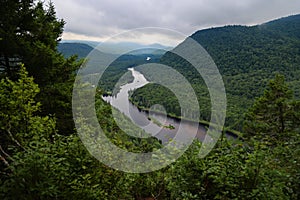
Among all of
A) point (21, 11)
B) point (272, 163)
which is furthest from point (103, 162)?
point (21, 11)

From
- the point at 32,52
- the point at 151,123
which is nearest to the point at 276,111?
the point at 32,52

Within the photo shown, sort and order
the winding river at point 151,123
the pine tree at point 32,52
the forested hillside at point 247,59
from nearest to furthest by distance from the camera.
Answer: the pine tree at point 32,52 < the winding river at point 151,123 < the forested hillside at point 247,59

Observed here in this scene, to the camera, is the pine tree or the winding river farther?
the winding river

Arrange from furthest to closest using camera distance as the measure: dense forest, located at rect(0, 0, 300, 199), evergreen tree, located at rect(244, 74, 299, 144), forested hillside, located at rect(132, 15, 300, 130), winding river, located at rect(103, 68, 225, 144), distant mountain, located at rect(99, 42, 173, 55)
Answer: forested hillside, located at rect(132, 15, 300, 130)
winding river, located at rect(103, 68, 225, 144)
evergreen tree, located at rect(244, 74, 299, 144)
distant mountain, located at rect(99, 42, 173, 55)
dense forest, located at rect(0, 0, 300, 199)

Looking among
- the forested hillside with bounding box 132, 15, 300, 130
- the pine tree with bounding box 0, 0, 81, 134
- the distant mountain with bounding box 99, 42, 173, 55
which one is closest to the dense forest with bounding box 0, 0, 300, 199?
the pine tree with bounding box 0, 0, 81, 134

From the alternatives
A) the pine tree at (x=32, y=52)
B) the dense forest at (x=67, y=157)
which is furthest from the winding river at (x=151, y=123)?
the dense forest at (x=67, y=157)

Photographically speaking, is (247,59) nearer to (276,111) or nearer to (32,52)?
(276,111)

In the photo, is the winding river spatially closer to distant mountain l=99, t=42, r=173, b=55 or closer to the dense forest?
distant mountain l=99, t=42, r=173, b=55

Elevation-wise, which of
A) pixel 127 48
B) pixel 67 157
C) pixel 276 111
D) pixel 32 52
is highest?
pixel 127 48

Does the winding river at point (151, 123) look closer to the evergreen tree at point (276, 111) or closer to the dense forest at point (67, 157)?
the evergreen tree at point (276, 111)

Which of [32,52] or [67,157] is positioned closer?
[67,157]
